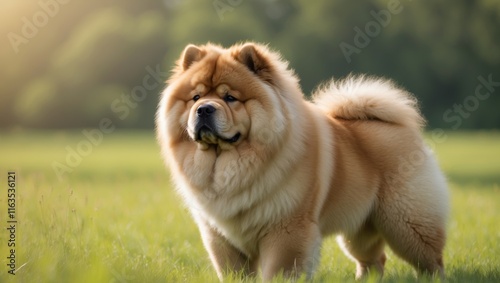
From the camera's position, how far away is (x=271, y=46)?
2838 centimetres

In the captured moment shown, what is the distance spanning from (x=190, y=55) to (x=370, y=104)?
1529mm

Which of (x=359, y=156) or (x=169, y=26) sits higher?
(x=359, y=156)

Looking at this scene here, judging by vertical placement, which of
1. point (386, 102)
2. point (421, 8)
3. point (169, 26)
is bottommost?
point (169, 26)

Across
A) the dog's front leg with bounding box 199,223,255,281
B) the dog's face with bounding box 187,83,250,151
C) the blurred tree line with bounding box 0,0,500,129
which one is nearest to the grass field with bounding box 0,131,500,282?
the dog's front leg with bounding box 199,223,255,281

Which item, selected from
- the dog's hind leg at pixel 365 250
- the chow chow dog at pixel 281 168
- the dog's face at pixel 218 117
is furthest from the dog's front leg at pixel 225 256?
the dog's hind leg at pixel 365 250

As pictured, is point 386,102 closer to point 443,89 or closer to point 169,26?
point 443,89

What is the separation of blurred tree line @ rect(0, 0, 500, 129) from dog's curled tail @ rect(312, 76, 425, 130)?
20.6 metres

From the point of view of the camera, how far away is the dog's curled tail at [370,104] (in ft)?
15.7

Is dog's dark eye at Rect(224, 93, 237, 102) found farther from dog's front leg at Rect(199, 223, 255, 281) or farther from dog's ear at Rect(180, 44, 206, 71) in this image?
dog's front leg at Rect(199, 223, 255, 281)

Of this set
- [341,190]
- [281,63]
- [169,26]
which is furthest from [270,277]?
[169,26]

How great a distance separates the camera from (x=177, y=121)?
409cm

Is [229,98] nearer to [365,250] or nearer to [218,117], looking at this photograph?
[218,117]

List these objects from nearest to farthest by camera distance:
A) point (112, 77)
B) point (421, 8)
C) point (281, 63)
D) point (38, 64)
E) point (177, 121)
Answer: point (177, 121), point (281, 63), point (421, 8), point (112, 77), point (38, 64)

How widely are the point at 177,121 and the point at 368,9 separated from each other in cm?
2762
